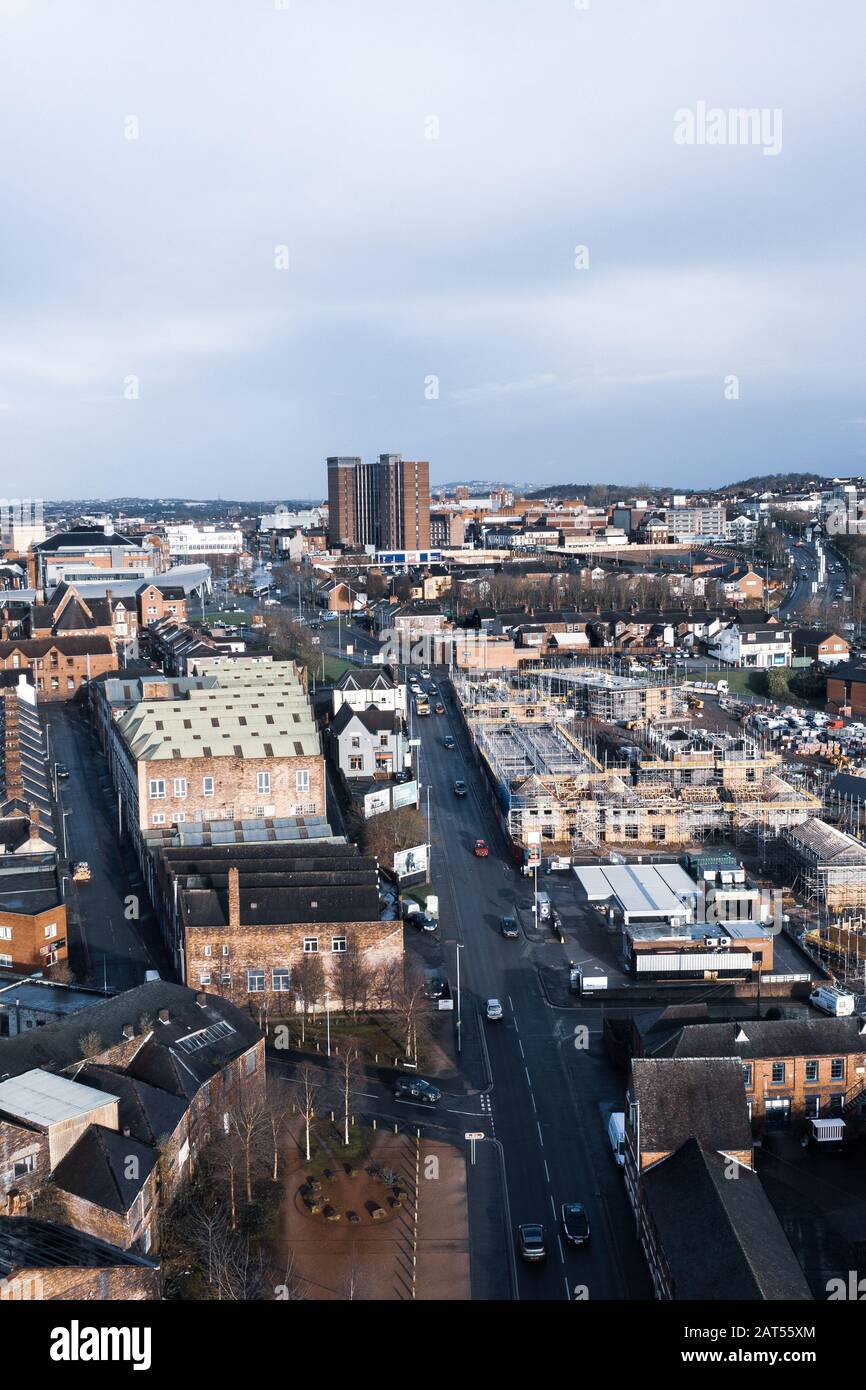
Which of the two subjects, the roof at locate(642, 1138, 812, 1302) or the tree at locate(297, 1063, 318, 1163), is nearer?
the roof at locate(642, 1138, 812, 1302)

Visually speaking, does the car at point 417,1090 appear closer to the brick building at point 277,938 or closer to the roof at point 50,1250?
the brick building at point 277,938

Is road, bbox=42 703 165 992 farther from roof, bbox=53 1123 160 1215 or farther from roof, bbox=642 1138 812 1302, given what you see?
roof, bbox=642 1138 812 1302

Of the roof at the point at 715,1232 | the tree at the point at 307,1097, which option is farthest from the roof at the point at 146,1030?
the roof at the point at 715,1232

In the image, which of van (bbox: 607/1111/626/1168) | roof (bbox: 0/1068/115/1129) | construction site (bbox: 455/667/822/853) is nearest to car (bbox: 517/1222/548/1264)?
van (bbox: 607/1111/626/1168)

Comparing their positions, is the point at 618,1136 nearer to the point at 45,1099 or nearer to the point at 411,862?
the point at 45,1099

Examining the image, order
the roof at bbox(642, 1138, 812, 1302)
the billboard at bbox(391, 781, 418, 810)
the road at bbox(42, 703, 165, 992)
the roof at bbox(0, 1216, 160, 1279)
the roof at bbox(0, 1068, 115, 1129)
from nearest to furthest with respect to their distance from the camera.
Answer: the roof at bbox(0, 1216, 160, 1279), the roof at bbox(642, 1138, 812, 1302), the roof at bbox(0, 1068, 115, 1129), the road at bbox(42, 703, 165, 992), the billboard at bbox(391, 781, 418, 810)
